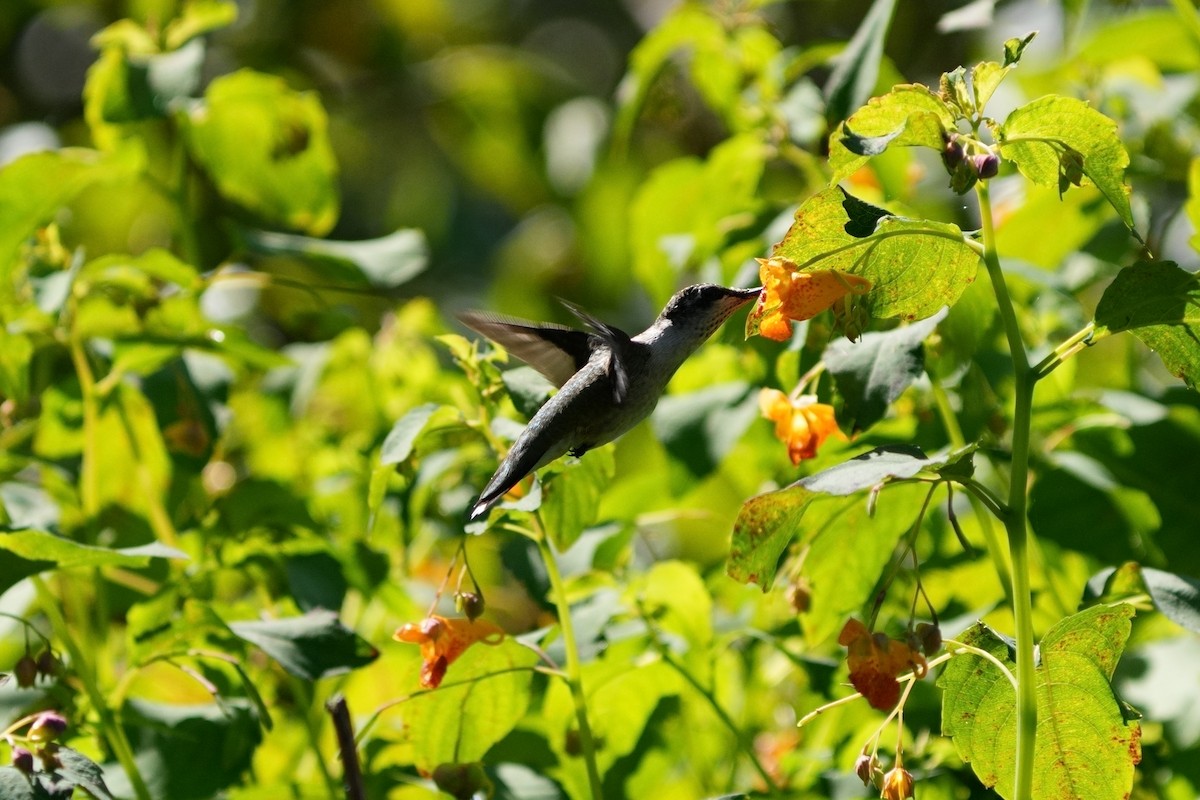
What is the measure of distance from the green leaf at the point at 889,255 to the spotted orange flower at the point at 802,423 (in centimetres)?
30

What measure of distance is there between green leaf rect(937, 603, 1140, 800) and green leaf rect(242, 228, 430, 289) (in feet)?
4.03

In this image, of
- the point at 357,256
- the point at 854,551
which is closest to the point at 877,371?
the point at 854,551

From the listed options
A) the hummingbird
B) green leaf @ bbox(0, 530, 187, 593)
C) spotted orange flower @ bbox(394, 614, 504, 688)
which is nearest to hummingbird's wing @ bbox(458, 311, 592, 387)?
the hummingbird

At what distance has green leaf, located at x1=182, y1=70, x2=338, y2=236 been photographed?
7.67 ft

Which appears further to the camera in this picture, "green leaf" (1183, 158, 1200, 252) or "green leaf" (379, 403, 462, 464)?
"green leaf" (1183, 158, 1200, 252)

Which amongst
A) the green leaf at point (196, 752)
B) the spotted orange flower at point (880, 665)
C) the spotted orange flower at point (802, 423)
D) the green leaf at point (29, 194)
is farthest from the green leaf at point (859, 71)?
the green leaf at point (29, 194)

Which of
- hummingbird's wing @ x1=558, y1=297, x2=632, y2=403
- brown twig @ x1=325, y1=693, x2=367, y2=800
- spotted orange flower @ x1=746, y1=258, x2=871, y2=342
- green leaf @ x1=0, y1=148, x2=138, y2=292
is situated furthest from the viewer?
green leaf @ x1=0, y1=148, x2=138, y2=292

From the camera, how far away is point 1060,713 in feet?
4.14

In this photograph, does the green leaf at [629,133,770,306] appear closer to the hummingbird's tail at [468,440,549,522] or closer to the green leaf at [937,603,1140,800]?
the hummingbird's tail at [468,440,549,522]

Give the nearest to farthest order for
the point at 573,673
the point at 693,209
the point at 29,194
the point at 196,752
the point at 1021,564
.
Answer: the point at 1021,564
the point at 573,673
the point at 196,752
the point at 29,194
the point at 693,209

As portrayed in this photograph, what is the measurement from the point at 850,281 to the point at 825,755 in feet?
2.40

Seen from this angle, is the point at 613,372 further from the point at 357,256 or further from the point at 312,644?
the point at 357,256

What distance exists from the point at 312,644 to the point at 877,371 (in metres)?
0.70

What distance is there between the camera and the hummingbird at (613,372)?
157cm
